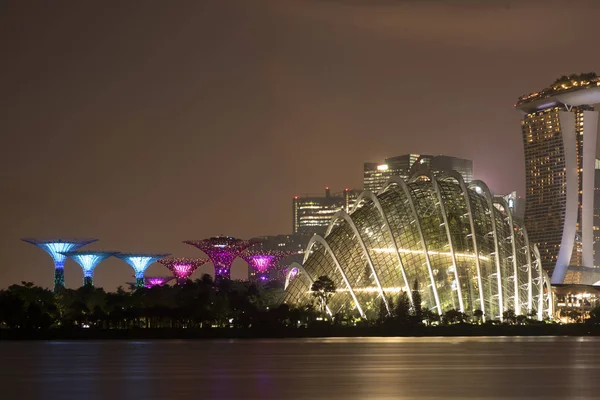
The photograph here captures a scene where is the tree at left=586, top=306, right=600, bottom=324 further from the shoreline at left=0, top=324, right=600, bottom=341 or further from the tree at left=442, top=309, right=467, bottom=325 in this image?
the tree at left=442, top=309, right=467, bottom=325

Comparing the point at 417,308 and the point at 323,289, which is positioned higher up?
the point at 323,289

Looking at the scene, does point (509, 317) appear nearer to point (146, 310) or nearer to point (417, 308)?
point (417, 308)

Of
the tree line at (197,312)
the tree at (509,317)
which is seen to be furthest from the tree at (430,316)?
the tree at (509,317)

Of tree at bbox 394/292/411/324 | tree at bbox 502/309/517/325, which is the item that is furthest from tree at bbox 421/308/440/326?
tree at bbox 502/309/517/325

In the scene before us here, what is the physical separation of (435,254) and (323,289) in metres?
15.9

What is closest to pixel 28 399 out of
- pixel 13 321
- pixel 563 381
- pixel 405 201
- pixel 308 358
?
pixel 563 381

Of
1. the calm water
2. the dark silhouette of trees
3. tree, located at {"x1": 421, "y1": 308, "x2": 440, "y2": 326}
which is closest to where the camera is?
the calm water

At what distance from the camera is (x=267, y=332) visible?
133375 millimetres

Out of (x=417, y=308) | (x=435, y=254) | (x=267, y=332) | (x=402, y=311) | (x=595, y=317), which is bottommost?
(x=267, y=332)

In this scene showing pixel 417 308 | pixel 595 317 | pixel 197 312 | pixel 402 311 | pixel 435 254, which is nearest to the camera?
pixel 402 311

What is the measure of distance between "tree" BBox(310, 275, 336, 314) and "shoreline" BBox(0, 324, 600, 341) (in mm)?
10727

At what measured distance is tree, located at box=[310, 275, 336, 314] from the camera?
144250 mm

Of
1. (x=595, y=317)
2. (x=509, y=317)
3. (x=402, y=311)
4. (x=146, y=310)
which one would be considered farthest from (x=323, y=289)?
(x=595, y=317)

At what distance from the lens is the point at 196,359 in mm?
67562
